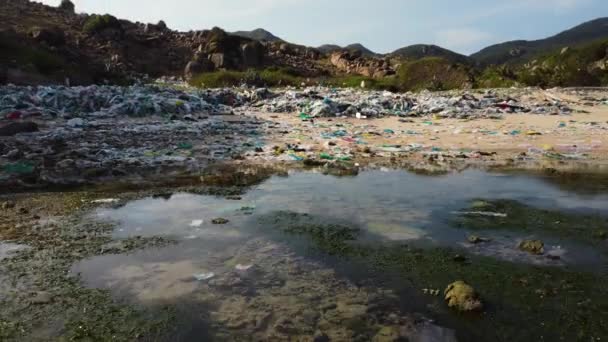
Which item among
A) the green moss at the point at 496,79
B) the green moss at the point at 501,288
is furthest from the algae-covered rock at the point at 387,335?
the green moss at the point at 496,79

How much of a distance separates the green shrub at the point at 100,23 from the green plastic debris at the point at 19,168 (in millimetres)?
24236

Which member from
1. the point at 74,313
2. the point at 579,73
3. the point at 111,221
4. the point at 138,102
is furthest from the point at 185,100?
the point at 579,73

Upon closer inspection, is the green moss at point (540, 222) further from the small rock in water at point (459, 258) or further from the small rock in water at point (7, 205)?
the small rock in water at point (7, 205)

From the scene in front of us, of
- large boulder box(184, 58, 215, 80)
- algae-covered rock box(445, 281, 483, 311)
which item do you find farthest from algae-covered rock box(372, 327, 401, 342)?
large boulder box(184, 58, 215, 80)

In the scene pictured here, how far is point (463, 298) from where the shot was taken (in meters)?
2.54

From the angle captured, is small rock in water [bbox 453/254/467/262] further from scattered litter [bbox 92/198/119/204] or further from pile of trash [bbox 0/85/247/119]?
pile of trash [bbox 0/85/247/119]

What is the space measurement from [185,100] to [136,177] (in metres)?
6.31

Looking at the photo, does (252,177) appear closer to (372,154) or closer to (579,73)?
(372,154)

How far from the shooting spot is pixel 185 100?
11.9 metres

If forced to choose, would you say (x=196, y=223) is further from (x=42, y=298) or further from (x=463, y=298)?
(x=463, y=298)

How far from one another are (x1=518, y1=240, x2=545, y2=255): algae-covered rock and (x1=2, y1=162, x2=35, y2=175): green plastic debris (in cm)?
541

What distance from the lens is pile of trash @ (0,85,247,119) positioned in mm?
9695

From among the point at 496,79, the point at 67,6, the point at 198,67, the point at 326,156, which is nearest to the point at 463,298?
the point at 326,156

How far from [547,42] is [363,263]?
5079 centimetres
